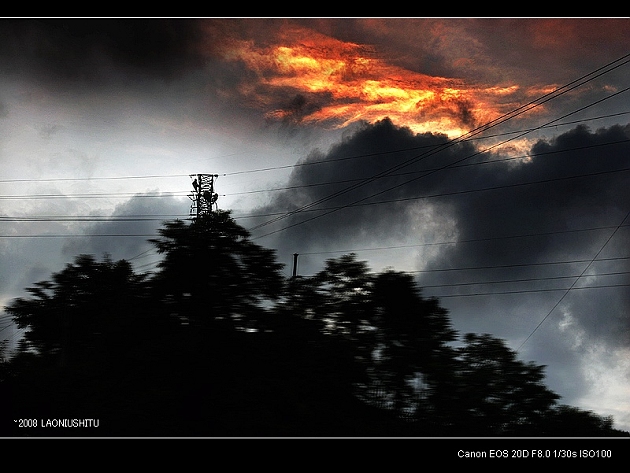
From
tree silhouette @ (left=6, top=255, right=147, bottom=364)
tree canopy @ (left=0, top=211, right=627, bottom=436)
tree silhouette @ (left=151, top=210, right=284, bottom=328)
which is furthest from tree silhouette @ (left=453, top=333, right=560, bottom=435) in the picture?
tree silhouette @ (left=6, top=255, right=147, bottom=364)

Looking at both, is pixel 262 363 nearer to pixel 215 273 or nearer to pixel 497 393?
pixel 215 273

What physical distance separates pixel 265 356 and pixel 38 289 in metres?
4.18

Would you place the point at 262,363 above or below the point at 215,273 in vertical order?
below

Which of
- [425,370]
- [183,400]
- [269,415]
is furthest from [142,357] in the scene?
[425,370]

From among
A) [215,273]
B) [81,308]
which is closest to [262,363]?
[215,273]

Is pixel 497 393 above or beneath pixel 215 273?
beneath

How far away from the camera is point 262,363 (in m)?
7.79

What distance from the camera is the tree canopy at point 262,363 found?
7.39 m

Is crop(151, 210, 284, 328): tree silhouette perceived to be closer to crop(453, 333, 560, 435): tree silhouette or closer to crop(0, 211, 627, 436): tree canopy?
crop(0, 211, 627, 436): tree canopy

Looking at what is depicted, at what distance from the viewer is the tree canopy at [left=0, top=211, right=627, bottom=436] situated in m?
7.39

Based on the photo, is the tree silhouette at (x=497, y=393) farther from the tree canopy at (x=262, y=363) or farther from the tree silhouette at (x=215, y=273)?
the tree silhouette at (x=215, y=273)

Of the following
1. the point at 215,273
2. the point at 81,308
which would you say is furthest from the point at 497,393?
the point at 81,308

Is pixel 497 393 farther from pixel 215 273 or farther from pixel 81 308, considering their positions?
pixel 81 308

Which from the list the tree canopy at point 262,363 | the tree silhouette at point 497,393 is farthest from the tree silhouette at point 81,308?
the tree silhouette at point 497,393
